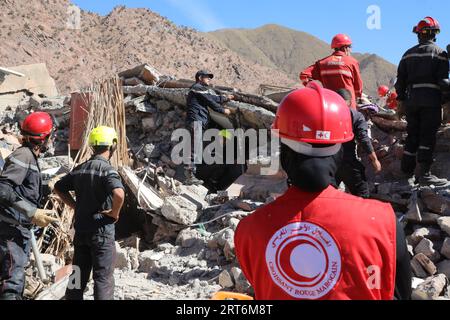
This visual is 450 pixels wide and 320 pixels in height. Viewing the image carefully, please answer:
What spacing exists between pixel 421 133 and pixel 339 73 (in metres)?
1.05

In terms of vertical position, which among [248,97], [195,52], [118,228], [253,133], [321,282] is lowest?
[118,228]

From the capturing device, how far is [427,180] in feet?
16.1

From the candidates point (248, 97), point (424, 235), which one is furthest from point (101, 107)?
point (424, 235)

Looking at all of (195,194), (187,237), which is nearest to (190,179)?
(195,194)

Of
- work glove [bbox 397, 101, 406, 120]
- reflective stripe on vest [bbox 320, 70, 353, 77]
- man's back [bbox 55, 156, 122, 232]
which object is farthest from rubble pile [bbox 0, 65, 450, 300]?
reflective stripe on vest [bbox 320, 70, 353, 77]

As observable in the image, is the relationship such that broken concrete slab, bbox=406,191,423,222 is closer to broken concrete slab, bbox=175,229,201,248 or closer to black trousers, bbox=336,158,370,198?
black trousers, bbox=336,158,370,198

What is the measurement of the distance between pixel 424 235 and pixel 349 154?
3.28ft

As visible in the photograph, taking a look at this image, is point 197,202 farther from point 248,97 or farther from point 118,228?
point 248,97

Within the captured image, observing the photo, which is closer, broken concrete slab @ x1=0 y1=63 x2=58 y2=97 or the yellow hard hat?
the yellow hard hat

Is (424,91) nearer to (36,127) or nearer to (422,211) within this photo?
(422,211)

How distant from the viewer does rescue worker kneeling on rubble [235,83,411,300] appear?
134 centimetres

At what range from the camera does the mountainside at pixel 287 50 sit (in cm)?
5847

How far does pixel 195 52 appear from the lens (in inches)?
1320

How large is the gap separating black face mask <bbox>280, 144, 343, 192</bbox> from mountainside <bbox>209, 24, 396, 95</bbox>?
5533 cm
